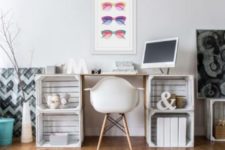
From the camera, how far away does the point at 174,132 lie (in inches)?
122

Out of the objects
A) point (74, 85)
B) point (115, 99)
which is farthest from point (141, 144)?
point (74, 85)

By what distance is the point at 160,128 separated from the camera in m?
3.10

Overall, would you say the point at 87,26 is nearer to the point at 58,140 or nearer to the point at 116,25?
the point at 116,25

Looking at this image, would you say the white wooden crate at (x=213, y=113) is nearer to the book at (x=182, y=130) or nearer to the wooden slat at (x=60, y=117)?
the book at (x=182, y=130)

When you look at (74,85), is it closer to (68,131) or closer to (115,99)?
(68,131)

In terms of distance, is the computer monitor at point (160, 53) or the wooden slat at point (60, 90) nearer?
the computer monitor at point (160, 53)

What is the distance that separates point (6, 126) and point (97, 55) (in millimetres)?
1426

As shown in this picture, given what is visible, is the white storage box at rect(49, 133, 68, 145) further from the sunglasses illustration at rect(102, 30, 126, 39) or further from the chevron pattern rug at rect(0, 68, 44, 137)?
the sunglasses illustration at rect(102, 30, 126, 39)

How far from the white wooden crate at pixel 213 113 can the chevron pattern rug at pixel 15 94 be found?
2193 mm

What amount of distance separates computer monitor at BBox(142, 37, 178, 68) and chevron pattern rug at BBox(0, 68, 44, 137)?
1396 mm

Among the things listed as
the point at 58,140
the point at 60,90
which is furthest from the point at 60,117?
→ the point at 58,140

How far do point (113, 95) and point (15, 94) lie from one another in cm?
150

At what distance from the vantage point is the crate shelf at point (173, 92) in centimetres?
309

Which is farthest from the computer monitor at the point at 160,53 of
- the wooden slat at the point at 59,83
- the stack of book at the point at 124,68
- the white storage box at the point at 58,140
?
the white storage box at the point at 58,140
